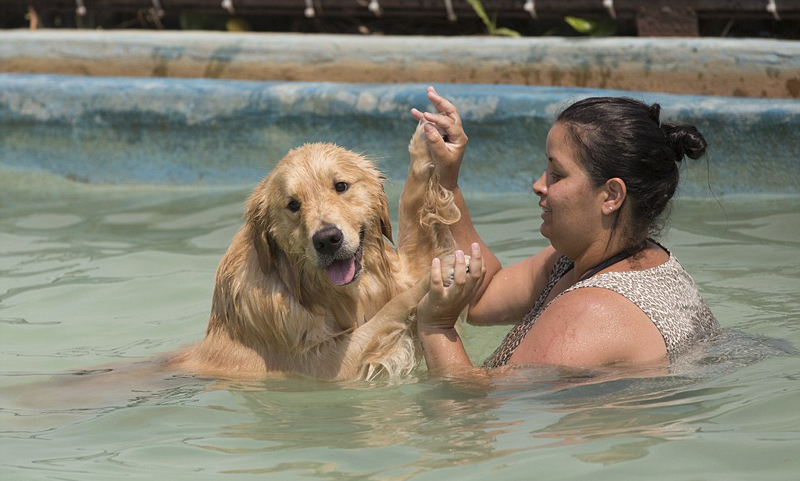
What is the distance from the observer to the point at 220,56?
9180 mm

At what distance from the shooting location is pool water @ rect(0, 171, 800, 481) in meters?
3.48

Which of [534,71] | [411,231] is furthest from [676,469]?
[534,71]

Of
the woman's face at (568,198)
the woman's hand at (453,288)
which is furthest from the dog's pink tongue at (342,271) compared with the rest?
the woman's face at (568,198)

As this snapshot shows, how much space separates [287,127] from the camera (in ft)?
27.6

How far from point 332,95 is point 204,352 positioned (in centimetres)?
370

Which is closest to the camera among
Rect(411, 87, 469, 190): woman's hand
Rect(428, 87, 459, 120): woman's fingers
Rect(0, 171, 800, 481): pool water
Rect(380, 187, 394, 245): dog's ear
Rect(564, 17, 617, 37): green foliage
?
Rect(0, 171, 800, 481): pool water

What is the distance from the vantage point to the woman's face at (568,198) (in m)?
4.11

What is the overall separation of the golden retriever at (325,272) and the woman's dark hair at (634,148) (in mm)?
793

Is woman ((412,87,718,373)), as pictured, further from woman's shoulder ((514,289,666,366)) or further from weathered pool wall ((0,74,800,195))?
weathered pool wall ((0,74,800,195))

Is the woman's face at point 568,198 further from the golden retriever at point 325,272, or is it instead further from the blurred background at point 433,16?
the blurred background at point 433,16

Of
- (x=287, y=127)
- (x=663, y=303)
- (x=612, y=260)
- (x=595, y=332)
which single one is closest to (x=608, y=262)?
(x=612, y=260)

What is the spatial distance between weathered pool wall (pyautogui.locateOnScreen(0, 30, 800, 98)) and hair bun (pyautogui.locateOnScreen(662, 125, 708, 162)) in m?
3.55

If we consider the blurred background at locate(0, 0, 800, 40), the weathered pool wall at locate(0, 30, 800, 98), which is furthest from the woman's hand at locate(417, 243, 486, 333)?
the blurred background at locate(0, 0, 800, 40)

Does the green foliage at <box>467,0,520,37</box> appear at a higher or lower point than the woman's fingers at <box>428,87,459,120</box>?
higher
